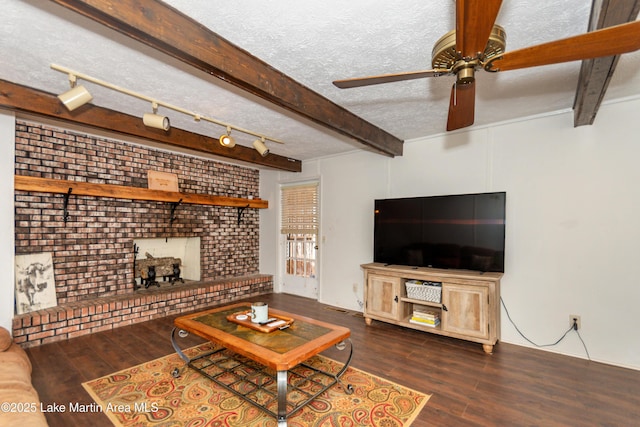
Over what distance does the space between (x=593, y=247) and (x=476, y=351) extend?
151cm

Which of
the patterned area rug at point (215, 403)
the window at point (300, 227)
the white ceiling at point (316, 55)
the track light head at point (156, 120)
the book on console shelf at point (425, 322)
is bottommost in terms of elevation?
the patterned area rug at point (215, 403)

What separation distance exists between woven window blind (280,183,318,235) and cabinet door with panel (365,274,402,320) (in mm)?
1612

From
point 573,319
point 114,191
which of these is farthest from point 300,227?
point 573,319

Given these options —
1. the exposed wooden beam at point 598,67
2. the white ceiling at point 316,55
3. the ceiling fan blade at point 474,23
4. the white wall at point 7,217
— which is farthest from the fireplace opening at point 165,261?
the exposed wooden beam at point 598,67

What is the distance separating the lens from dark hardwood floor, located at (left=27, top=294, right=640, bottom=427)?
Result: 79.0 inches

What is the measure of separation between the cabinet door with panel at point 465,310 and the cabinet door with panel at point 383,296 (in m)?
0.56

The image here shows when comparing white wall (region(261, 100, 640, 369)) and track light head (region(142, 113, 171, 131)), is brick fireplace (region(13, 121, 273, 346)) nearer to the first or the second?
track light head (region(142, 113, 171, 131))

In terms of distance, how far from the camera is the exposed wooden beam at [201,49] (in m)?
1.36

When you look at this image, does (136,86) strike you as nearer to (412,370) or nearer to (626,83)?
(412,370)

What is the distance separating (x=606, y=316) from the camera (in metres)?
2.75

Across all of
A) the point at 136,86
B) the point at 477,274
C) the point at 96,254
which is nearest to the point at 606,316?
the point at 477,274

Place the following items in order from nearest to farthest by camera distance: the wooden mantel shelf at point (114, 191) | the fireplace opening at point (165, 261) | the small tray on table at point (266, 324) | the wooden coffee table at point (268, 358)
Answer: the wooden coffee table at point (268, 358)
the small tray on table at point (266, 324)
the wooden mantel shelf at point (114, 191)
the fireplace opening at point (165, 261)

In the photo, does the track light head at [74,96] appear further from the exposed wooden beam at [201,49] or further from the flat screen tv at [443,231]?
the flat screen tv at [443,231]

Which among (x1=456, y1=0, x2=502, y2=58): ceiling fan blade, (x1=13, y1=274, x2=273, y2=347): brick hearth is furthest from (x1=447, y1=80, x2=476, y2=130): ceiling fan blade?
(x1=13, y1=274, x2=273, y2=347): brick hearth
